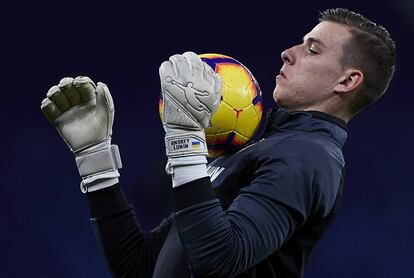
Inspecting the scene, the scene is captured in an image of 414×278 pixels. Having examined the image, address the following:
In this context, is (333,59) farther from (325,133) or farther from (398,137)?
(398,137)

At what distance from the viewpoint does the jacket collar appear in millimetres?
1515

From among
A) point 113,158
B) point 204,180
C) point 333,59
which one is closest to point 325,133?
point 333,59

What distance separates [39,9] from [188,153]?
8.92ft

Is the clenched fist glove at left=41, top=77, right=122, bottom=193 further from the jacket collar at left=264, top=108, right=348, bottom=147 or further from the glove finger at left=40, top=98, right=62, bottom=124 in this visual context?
the jacket collar at left=264, top=108, right=348, bottom=147

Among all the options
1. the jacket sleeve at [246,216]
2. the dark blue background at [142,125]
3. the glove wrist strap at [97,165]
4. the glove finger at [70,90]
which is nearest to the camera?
the jacket sleeve at [246,216]

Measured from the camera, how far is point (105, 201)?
1.59 metres

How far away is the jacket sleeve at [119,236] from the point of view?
1.59 meters

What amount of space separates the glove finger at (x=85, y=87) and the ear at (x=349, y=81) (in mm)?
536

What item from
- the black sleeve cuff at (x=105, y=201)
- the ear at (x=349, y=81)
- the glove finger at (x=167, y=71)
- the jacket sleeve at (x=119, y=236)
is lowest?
the jacket sleeve at (x=119, y=236)

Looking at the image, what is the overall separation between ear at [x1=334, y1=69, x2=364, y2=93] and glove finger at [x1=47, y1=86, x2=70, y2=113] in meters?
0.59

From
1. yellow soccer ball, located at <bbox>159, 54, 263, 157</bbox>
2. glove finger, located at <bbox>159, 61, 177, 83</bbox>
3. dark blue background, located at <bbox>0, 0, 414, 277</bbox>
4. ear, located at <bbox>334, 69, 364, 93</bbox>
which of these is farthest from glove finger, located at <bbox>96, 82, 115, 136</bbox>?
dark blue background, located at <bbox>0, 0, 414, 277</bbox>

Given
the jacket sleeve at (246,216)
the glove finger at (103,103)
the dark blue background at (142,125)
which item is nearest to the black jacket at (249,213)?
the jacket sleeve at (246,216)

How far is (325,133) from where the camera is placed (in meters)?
→ 1.51

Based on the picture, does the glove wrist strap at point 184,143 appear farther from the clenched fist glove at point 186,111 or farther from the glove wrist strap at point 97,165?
the glove wrist strap at point 97,165
